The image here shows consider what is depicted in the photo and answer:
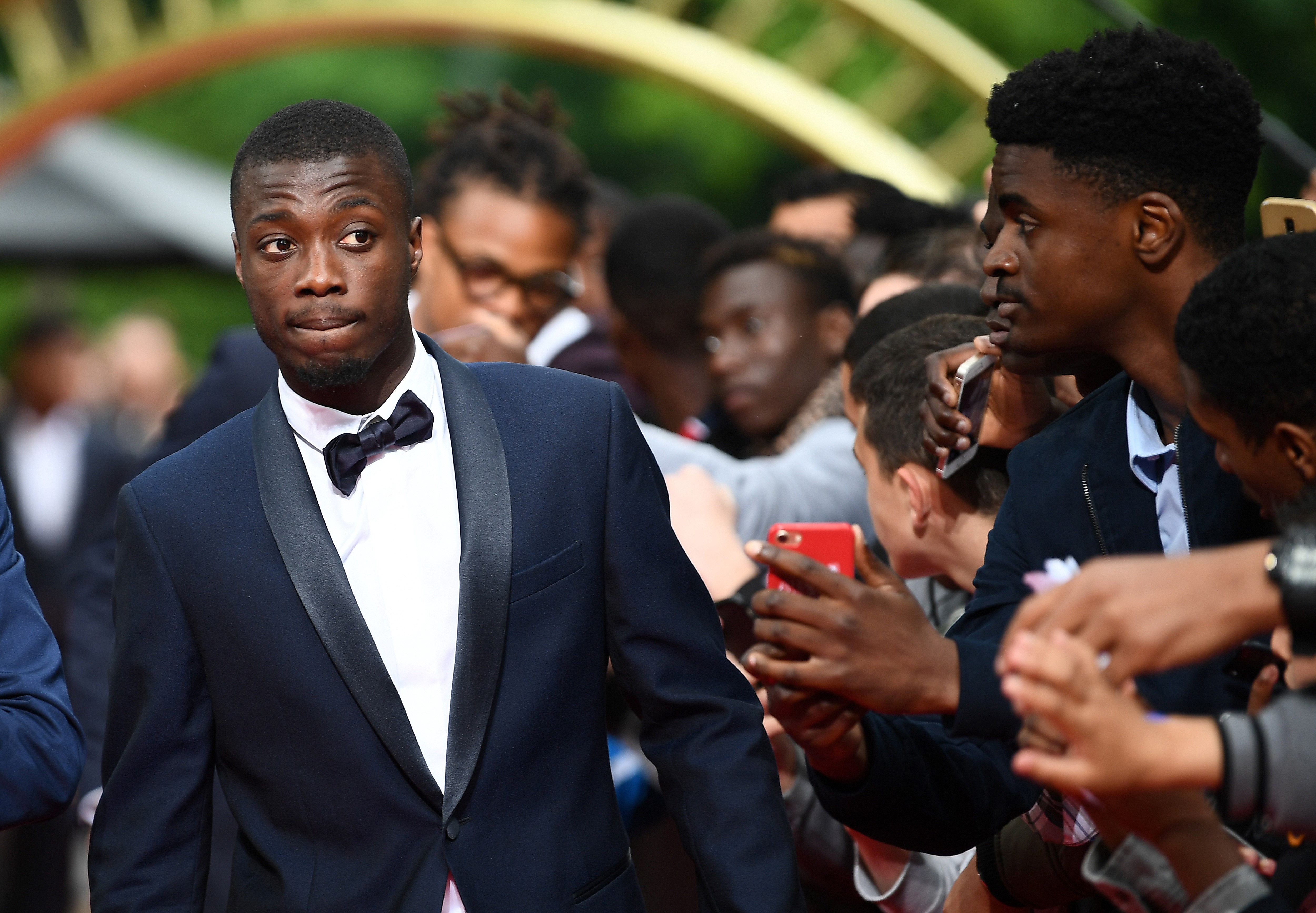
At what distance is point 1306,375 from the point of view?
1885 mm

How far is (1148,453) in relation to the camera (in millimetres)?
2342

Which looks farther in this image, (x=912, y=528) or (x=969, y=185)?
(x=969, y=185)

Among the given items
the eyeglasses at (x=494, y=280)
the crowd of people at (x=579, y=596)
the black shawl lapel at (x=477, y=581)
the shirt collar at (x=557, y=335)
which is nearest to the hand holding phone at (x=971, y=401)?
the crowd of people at (x=579, y=596)

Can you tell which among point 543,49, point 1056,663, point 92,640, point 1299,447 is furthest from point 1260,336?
point 543,49

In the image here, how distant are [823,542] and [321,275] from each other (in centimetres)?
87

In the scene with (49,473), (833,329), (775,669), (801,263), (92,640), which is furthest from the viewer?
(49,473)

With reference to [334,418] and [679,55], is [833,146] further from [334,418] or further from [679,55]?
[334,418]

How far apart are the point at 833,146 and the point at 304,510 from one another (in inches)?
266

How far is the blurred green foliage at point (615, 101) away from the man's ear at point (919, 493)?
19.1 feet

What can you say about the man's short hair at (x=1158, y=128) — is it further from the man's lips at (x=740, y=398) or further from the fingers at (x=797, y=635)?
the man's lips at (x=740, y=398)

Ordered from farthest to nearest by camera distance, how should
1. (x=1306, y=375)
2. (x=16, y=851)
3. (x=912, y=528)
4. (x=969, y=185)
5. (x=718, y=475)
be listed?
(x=969, y=185)
(x=16, y=851)
(x=718, y=475)
(x=912, y=528)
(x=1306, y=375)

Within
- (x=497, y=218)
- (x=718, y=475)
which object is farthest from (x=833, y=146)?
A: (x=718, y=475)

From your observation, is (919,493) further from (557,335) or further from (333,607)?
(557,335)

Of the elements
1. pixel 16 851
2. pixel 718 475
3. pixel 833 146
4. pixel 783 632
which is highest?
pixel 783 632
